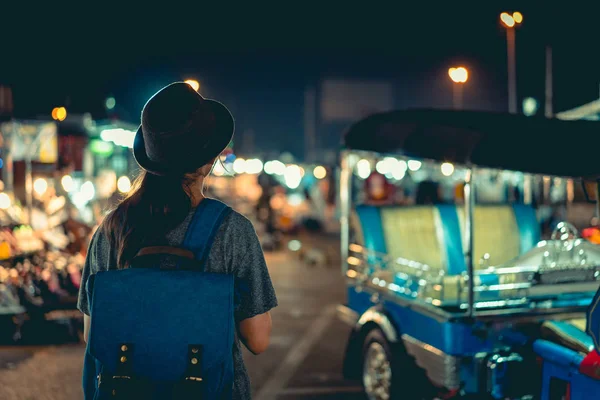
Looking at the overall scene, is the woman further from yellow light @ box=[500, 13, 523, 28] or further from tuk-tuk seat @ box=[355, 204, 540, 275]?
yellow light @ box=[500, 13, 523, 28]

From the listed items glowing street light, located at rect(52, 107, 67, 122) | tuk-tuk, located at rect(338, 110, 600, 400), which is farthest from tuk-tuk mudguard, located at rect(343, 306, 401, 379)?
glowing street light, located at rect(52, 107, 67, 122)

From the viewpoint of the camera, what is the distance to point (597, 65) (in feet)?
24.7

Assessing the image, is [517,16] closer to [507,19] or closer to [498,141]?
[507,19]

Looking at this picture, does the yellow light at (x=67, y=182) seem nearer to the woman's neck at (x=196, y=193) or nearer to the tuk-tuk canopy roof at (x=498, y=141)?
the tuk-tuk canopy roof at (x=498, y=141)

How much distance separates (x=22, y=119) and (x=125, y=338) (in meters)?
9.60

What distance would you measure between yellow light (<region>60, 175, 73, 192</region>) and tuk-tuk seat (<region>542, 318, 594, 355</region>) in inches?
381

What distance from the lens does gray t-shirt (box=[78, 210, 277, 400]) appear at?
2.12 m

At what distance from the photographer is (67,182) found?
12211mm

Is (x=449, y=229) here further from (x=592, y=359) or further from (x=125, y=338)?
(x=125, y=338)

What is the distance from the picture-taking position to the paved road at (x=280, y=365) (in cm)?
614

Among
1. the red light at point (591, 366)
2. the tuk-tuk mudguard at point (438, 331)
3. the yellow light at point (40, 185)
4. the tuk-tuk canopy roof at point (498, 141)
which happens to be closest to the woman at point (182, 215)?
the red light at point (591, 366)

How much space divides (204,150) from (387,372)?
3.55m

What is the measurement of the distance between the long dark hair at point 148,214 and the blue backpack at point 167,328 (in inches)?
2.7

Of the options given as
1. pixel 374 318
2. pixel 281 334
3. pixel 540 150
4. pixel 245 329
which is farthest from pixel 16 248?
pixel 245 329
